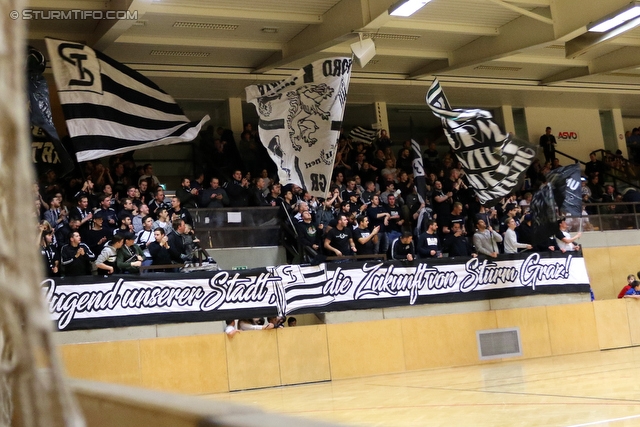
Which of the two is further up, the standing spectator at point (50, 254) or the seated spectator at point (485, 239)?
the standing spectator at point (50, 254)

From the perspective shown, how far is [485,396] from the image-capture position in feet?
32.0

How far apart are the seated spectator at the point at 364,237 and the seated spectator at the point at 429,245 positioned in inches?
38.0

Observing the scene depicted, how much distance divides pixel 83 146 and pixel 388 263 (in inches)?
235

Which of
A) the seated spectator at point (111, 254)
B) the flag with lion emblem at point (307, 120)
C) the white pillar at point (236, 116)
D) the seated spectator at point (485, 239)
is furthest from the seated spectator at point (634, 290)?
the seated spectator at point (111, 254)

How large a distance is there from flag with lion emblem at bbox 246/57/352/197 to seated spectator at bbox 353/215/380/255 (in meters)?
1.77

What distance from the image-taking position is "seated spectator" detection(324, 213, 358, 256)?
14930mm

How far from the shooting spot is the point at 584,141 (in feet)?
83.8

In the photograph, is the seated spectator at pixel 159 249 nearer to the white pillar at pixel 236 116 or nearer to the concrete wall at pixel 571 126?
the white pillar at pixel 236 116

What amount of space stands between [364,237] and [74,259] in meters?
5.54

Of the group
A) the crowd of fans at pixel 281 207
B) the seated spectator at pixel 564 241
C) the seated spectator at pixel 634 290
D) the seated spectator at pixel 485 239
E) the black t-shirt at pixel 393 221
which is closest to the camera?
the crowd of fans at pixel 281 207

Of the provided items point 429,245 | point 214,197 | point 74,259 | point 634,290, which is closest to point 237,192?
Result: point 214,197

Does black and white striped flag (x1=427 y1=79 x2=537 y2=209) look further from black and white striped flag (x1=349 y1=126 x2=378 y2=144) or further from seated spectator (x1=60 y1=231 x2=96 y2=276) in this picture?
seated spectator (x1=60 y1=231 x2=96 y2=276)

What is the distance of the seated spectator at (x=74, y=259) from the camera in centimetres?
1269

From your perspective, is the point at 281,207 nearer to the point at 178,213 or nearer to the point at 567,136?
the point at 178,213
